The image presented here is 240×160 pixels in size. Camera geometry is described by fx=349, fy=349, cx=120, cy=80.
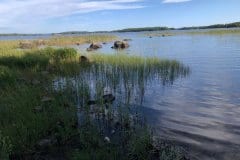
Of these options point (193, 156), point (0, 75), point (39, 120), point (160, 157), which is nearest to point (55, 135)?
point (39, 120)

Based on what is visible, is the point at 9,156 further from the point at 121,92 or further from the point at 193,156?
the point at 121,92

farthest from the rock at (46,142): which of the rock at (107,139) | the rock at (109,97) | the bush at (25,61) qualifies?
the bush at (25,61)

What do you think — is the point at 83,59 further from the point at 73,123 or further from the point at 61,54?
the point at 73,123

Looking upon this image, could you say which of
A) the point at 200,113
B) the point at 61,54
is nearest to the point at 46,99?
the point at 200,113

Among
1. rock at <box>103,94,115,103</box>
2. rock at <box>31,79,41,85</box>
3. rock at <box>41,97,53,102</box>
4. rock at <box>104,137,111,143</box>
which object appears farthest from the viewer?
rock at <box>31,79,41,85</box>

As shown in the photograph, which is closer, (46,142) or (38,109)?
(46,142)

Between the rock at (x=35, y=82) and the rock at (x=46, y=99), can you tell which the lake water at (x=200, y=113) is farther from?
the rock at (x=35, y=82)

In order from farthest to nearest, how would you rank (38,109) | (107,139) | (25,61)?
(25,61) < (38,109) < (107,139)

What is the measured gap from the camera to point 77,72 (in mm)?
23828

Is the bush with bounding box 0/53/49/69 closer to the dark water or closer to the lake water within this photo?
the dark water

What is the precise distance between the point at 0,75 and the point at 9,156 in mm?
9075

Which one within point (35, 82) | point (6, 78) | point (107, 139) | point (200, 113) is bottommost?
point (200, 113)

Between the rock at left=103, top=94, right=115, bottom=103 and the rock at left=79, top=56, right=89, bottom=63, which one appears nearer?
the rock at left=103, top=94, right=115, bottom=103

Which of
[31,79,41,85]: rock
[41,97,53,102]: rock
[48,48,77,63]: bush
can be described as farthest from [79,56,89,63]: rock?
[41,97,53,102]: rock
